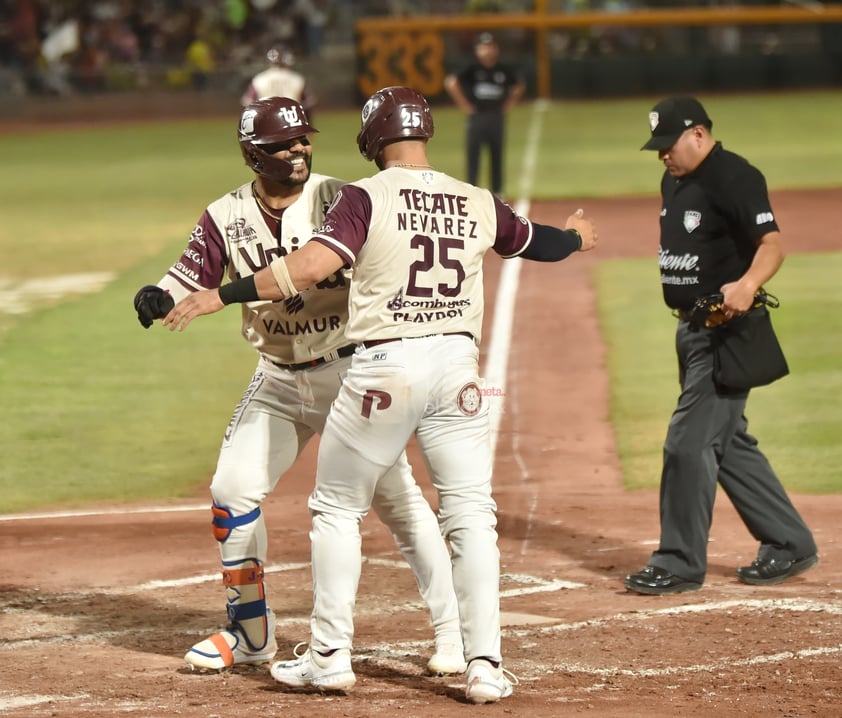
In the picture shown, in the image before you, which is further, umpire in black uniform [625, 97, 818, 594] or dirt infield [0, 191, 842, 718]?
umpire in black uniform [625, 97, 818, 594]

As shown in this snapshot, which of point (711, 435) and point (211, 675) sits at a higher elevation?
point (711, 435)

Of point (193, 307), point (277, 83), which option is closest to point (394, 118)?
point (193, 307)

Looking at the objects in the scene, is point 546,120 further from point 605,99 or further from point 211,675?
point 211,675

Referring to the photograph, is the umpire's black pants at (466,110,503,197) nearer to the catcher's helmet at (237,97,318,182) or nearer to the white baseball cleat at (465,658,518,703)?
the catcher's helmet at (237,97,318,182)

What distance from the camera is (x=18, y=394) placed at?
11.5 meters

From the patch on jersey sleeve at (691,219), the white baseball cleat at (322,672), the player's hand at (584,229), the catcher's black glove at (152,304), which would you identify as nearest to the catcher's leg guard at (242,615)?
the white baseball cleat at (322,672)

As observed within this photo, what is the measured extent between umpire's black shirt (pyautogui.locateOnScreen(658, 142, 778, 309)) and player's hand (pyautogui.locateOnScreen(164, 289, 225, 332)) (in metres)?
2.41

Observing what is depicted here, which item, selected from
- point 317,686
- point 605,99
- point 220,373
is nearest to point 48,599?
point 317,686

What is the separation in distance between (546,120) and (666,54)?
6.40 metres

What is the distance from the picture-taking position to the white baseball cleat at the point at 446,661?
552cm

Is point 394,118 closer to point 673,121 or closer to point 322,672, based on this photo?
point 673,121

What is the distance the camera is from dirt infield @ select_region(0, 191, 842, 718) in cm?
521

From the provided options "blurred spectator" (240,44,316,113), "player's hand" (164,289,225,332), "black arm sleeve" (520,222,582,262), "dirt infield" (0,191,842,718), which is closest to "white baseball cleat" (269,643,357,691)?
"dirt infield" (0,191,842,718)

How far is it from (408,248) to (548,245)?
700mm
